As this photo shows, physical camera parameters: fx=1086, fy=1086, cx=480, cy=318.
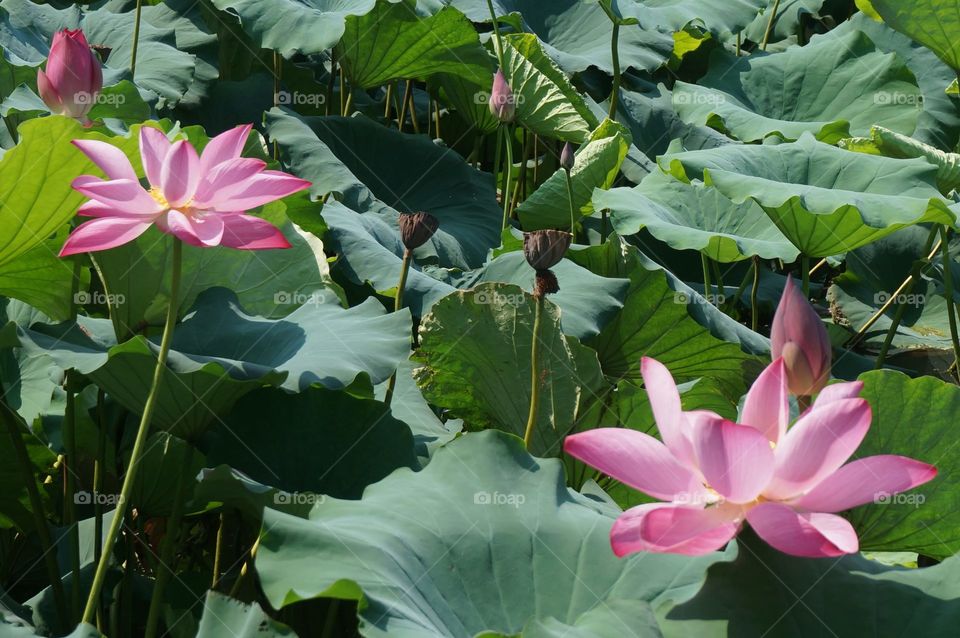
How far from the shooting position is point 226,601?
36.0 inches

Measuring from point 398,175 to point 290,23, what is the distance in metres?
0.47

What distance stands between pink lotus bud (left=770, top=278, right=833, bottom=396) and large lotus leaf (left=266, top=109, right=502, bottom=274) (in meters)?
1.37

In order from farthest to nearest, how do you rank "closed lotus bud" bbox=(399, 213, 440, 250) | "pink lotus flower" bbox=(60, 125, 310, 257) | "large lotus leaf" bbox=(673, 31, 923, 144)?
"large lotus leaf" bbox=(673, 31, 923, 144), "closed lotus bud" bbox=(399, 213, 440, 250), "pink lotus flower" bbox=(60, 125, 310, 257)

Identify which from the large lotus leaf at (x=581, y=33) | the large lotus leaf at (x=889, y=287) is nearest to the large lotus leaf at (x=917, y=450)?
the large lotus leaf at (x=889, y=287)

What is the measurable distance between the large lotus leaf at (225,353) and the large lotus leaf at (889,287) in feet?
5.43

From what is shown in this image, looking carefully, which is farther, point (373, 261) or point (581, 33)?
point (581, 33)

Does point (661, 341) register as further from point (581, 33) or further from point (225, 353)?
point (581, 33)

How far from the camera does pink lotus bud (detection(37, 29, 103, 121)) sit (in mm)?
1452

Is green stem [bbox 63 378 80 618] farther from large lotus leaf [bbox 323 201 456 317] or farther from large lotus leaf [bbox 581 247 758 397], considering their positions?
large lotus leaf [bbox 581 247 758 397]

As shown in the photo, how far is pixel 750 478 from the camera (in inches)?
28.9

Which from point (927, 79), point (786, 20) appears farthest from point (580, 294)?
point (786, 20)

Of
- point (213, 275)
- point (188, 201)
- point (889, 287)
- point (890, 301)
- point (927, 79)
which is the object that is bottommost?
point (889, 287)

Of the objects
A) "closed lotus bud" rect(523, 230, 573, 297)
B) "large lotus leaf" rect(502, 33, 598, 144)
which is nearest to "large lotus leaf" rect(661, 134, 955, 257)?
"large lotus leaf" rect(502, 33, 598, 144)

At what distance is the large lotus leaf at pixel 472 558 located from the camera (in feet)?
2.74
